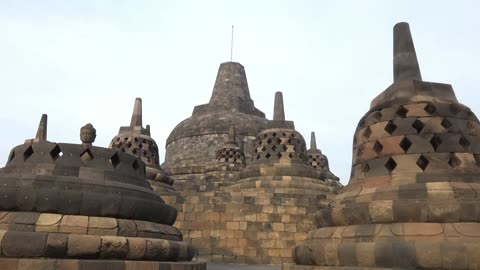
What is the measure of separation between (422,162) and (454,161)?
16.9 inches

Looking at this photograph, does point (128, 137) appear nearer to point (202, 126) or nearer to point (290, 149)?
point (290, 149)

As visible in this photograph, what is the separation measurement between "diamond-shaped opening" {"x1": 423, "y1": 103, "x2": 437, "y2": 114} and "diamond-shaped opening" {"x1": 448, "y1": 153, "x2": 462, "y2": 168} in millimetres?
694

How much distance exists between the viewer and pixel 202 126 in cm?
2870

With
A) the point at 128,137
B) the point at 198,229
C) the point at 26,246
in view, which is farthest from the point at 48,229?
the point at 128,137

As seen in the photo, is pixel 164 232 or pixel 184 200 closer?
pixel 164 232

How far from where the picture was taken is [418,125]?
5629 mm

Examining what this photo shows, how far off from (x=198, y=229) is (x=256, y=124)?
17.3 m

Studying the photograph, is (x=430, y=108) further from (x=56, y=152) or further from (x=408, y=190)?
(x=56, y=152)

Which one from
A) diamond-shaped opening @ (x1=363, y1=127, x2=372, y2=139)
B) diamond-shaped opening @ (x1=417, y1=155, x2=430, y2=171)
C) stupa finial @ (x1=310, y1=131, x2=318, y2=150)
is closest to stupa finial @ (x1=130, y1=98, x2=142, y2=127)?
diamond-shaped opening @ (x1=363, y1=127, x2=372, y2=139)

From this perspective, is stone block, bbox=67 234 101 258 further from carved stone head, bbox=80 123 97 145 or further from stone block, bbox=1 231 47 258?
carved stone head, bbox=80 123 97 145

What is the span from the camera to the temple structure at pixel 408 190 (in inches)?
175

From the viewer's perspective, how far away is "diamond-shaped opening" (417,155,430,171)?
536cm

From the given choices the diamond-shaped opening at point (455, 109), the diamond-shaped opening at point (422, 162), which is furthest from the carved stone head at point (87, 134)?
the diamond-shaped opening at point (455, 109)

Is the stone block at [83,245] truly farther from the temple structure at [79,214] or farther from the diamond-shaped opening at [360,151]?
the diamond-shaped opening at [360,151]
